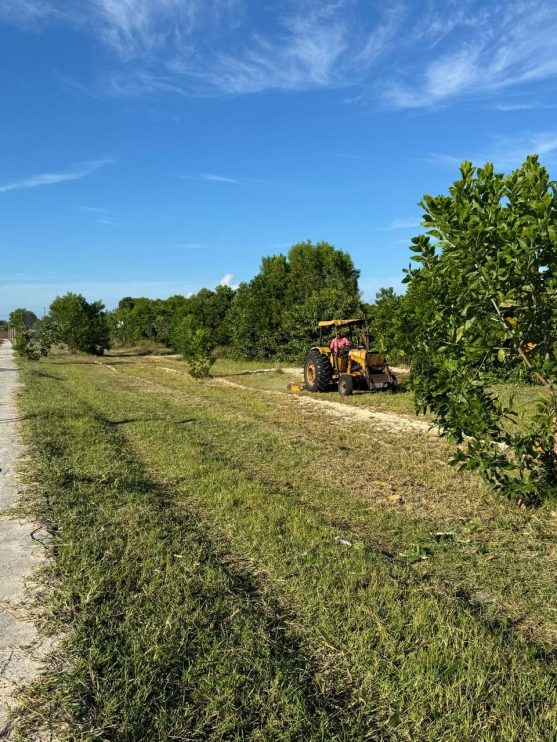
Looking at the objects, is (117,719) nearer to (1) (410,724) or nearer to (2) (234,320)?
(1) (410,724)

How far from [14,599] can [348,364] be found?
476 inches

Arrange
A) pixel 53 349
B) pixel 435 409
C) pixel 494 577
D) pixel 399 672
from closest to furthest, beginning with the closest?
1. pixel 399 672
2. pixel 494 577
3. pixel 435 409
4. pixel 53 349

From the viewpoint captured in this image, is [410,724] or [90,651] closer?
[410,724]

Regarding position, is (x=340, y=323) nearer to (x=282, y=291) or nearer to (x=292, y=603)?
(x=292, y=603)

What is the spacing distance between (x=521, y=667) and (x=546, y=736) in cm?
44

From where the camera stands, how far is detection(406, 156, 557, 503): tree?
14.2 feet

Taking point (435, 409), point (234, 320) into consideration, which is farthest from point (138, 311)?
point (435, 409)

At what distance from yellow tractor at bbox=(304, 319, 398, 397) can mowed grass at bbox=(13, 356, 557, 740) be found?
6.81 m

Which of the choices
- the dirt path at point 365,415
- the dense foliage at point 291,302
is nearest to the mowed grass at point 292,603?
the dirt path at point 365,415

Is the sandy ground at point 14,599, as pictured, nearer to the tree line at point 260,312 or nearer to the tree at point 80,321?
the tree line at point 260,312

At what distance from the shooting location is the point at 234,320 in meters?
31.6

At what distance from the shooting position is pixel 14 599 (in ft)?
10.5

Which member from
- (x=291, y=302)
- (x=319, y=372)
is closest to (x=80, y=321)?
(x=291, y=302)

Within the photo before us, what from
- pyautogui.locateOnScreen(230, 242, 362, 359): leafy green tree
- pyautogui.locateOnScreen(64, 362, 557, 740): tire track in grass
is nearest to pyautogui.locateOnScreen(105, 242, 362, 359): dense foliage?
pyautogui.locateOnScreen(230, 242, 362, 359): leafy green tree
